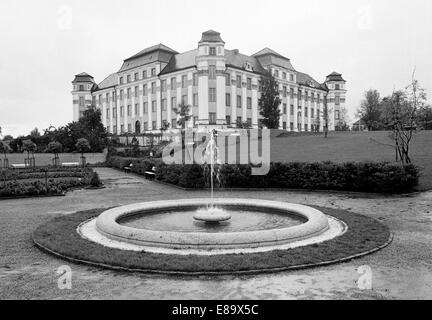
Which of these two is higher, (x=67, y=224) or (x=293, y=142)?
(x=293, y=142)

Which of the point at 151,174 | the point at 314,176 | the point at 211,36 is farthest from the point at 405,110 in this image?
the point at 211,36

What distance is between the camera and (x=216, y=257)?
705cm

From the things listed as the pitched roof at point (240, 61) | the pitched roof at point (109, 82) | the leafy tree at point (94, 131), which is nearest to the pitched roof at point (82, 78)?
the pitched roof at point (109, 82)

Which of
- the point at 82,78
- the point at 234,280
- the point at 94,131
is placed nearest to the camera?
the point at 234,280

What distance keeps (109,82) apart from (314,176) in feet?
214

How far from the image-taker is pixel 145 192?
19688mm

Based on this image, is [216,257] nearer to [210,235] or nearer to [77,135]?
Answer: [210,235]

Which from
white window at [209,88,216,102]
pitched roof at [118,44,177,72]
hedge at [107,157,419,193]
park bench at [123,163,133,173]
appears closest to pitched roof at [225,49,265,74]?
white window at [209,88,216,102]

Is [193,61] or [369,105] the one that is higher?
[193,61]

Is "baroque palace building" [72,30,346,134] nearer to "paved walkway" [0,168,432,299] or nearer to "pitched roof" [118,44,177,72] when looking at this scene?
"pitched roof" [118,44,177,72]

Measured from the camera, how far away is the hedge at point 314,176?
17.2 meters
